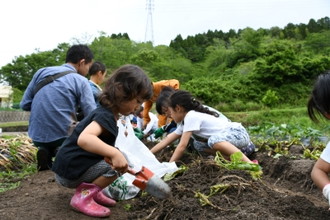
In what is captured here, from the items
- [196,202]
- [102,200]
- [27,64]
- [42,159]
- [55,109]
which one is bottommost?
[27,64]

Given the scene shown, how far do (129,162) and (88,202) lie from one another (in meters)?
0.44

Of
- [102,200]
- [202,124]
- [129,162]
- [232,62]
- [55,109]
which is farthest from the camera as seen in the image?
[232,62]

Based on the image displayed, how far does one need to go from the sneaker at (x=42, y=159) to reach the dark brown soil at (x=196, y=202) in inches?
30.9

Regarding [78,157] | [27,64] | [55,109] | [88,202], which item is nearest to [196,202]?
[88,202]

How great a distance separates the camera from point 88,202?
7.41 feet

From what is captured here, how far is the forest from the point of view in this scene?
1773 cm

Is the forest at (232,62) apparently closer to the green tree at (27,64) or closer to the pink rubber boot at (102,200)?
the green tree at (27,64)

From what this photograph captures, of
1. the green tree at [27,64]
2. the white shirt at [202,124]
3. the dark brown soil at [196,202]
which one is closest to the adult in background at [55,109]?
the dark brown soil at [196,202]

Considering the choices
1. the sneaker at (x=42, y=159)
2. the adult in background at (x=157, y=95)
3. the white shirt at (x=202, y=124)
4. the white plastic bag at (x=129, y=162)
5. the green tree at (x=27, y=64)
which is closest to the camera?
the white plastic bag at (x=129, y=162)

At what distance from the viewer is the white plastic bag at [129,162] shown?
2.72 m

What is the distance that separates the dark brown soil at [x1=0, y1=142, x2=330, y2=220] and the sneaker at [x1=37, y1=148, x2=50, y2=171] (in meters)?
0.78

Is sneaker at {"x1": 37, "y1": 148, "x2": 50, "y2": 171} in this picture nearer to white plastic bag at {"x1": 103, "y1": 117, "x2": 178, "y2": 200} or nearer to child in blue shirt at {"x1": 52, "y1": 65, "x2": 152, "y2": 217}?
white plastic bag at {"x1": 103, "y1": 117, "x2": 178, "y2": 200}

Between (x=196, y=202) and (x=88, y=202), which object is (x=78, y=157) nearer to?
(x=88, y=202)

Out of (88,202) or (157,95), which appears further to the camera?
(157,95)
